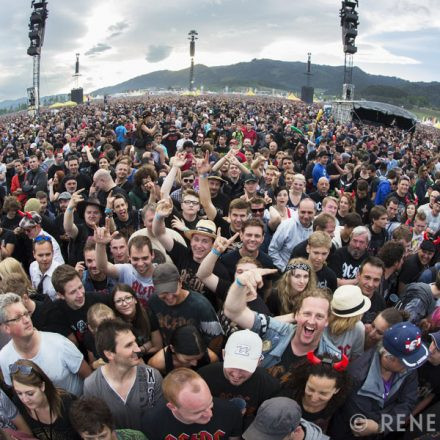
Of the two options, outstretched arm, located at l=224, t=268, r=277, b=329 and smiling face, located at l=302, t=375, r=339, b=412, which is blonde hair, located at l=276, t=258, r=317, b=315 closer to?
outstretched arm, located at l=224, t=268, r=277, b=329

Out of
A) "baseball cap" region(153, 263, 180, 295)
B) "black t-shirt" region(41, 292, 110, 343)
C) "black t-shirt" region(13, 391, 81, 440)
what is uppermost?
"baseball cap" region(153, 263, 180, 295)

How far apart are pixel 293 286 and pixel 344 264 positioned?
1167mm

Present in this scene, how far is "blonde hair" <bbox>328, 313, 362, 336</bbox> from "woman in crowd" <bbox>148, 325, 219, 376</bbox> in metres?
0.83

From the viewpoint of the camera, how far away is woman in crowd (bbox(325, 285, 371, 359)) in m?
2.86

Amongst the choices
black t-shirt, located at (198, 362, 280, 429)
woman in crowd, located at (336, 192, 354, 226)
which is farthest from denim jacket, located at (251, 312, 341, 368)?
woman in crowd, located at (336, 192, 354, 226)

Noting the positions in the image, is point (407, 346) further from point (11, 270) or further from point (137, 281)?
point (11, 270)

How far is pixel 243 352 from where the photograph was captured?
93.8 inches

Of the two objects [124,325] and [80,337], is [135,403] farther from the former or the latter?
[80,337]

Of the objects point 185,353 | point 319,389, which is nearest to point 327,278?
point 319,389

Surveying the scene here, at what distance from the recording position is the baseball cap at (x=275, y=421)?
212 centimetres

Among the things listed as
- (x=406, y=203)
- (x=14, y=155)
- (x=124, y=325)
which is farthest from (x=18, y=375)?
(x=14, y=155)

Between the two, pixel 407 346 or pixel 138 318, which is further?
pixel 138 318

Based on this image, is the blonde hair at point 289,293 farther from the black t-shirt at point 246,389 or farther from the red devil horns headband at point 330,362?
the black t-shirt at point 246,389

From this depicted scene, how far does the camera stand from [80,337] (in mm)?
3113
